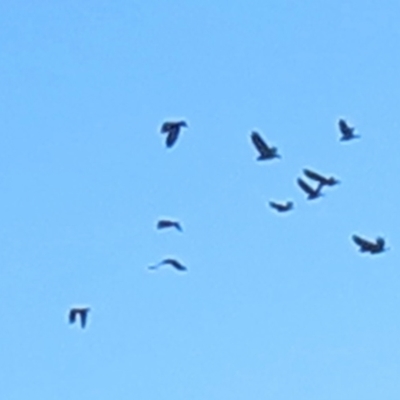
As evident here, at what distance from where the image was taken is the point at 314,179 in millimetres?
49594

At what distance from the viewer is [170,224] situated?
49.9 metres

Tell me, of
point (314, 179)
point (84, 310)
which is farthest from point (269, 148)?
point (84, 310)

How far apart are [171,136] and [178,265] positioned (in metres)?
2.51

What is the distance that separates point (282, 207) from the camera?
4981cm

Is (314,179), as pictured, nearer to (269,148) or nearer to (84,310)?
(269,148)

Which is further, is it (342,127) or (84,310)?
(84,310)

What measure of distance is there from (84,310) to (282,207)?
4.70 meters

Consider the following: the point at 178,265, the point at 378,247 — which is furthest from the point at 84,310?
the point at 378,247

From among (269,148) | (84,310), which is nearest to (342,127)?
(269,148)

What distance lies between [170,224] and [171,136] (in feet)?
5.89

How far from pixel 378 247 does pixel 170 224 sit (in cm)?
391

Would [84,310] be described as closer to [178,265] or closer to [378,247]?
[178,265]

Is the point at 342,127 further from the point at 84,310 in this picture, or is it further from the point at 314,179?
the point at 84,310

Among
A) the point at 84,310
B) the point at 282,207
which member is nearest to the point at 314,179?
the point at 282,207
